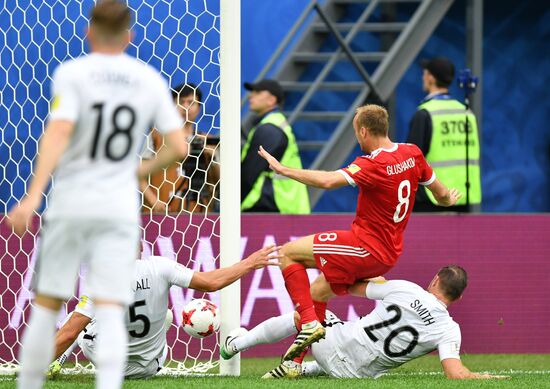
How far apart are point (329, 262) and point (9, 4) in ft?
9.31

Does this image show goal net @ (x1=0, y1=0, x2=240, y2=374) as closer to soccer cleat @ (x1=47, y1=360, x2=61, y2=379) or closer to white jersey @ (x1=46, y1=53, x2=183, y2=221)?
soccer cleat @ (x1=47, y1=360, x2=61, y2=379)

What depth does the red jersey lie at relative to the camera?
284 inches

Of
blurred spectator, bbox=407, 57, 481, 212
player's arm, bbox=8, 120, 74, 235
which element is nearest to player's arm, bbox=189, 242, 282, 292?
player's arm, bbox=8, 120, 74, 235

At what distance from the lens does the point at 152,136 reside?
29.0 ft

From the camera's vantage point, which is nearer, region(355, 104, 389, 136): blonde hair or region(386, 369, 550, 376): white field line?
region(355, 104, 389, 136): blonde hair

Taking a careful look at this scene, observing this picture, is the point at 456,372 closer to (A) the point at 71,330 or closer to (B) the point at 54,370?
(A) the point at 71,330

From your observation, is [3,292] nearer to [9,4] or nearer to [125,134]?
[9,4]

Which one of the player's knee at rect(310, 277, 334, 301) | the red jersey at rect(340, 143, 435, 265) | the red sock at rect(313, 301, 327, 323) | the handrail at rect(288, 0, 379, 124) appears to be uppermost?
the handrail at rect(288, 0, 379, 124)

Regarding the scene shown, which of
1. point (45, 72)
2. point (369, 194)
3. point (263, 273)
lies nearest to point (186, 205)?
point (263, 273)

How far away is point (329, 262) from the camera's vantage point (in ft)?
24.5

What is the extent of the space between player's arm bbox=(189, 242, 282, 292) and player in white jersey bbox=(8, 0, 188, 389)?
213cm

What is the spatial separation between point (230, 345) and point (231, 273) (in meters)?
0.69

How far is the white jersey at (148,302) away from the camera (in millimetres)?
6984

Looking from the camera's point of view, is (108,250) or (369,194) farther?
(369,194)
